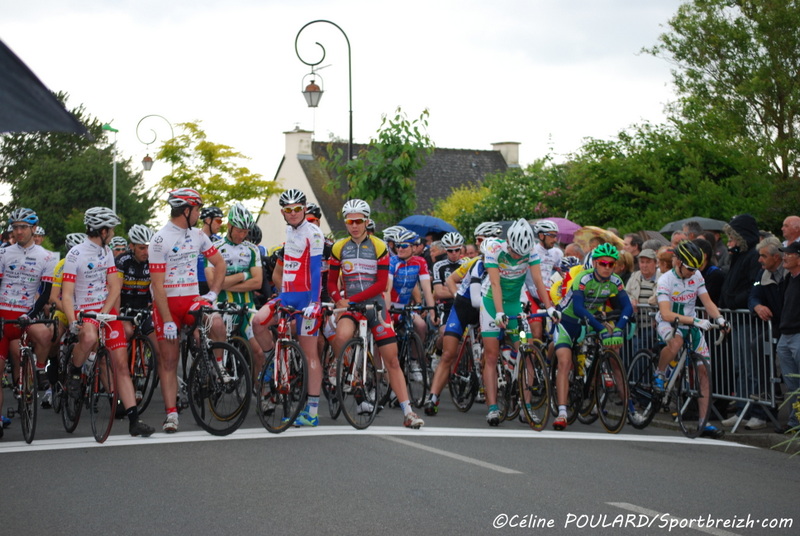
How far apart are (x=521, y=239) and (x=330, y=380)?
95.3 inches

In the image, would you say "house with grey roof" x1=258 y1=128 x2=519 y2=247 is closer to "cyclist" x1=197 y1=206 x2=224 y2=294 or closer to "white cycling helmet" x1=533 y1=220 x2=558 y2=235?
"white cycling helmet" x1=533 y1=220 x2=558 y2=235

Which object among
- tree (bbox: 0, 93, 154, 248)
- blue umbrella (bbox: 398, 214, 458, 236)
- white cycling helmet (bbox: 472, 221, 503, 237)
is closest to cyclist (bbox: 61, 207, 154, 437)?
white cycling helmet (bbox: 472, 221, 503, 237)

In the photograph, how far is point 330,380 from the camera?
38.3 feet

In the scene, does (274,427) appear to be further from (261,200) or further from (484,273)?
(261,200)

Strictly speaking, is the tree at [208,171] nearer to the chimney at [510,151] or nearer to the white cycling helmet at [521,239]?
the chimney at [510,151]

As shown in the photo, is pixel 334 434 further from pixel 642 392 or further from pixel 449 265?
pixel 449 265

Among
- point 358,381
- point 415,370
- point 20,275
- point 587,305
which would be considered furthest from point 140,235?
point 587,305

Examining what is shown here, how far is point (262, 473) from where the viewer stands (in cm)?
836

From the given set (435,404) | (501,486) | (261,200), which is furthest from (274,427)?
(261,200)

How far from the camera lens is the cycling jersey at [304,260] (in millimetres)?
10742

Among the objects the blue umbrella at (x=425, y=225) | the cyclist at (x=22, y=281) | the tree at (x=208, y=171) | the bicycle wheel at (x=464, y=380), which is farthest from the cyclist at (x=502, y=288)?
the tree at (x=208, y=171)

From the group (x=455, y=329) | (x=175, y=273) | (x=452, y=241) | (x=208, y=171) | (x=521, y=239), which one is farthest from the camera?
(x=208, y=171)

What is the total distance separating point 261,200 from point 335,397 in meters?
46.8

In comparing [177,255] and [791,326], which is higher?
[177,255]
